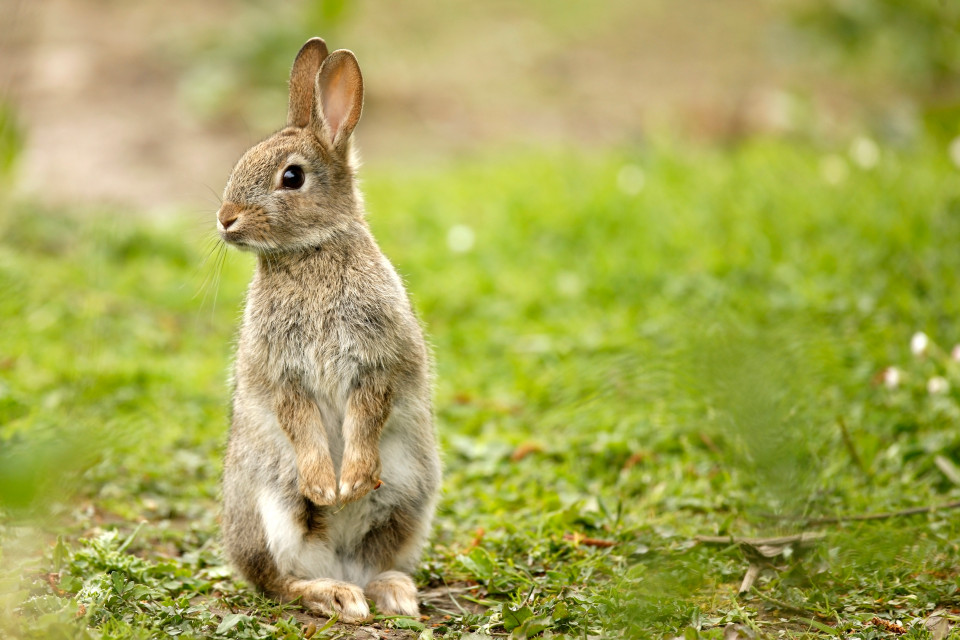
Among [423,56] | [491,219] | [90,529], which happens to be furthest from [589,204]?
[423,56]

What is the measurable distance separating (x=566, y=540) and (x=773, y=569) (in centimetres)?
73

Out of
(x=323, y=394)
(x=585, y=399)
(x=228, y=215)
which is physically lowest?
(x=585, y=399)

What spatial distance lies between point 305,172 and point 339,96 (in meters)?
→ 0.31

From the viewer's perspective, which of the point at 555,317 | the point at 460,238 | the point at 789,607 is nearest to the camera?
the point at 789,607

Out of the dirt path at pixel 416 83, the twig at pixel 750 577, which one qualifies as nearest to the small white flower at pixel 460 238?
the dirt path at pixel 416 83

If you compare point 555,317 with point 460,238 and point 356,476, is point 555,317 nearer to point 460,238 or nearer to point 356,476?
point 460,238

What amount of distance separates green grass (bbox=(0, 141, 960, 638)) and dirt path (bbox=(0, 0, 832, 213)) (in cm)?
172

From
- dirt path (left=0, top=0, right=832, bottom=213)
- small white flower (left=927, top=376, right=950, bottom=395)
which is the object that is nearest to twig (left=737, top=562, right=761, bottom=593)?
small white flower (left=927, top=376, right=950, bottom=395)

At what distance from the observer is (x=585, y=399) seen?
435 centimetres

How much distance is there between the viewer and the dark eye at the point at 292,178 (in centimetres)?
324

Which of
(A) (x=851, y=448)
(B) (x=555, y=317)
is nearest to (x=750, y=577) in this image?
(A) (x=851, y=448)

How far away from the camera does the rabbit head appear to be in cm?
318

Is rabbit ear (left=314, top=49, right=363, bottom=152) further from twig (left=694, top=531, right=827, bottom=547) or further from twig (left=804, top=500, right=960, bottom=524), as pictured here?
twig (left=804, top=500, right=960, bottom=524)

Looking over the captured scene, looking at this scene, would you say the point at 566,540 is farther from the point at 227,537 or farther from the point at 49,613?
the point at 49,613
